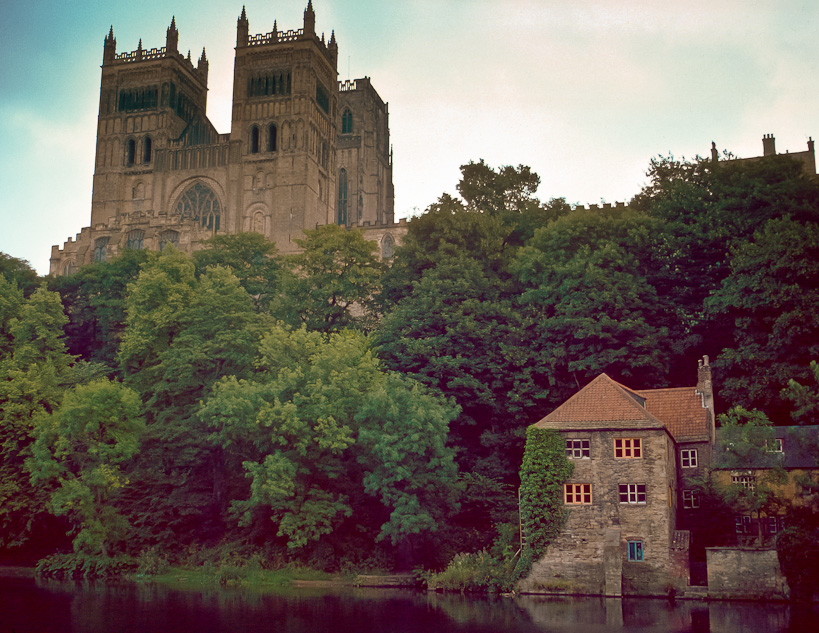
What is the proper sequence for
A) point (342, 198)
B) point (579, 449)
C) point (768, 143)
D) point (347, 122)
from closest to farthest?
point (579, 449), point (768, 143), point (342, 198), point (347, 122)

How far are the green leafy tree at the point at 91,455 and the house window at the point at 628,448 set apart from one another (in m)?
22.1

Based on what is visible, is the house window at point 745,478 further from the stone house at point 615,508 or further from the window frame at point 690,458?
the stone house at point 615,508

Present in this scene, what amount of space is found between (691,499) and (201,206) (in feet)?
269

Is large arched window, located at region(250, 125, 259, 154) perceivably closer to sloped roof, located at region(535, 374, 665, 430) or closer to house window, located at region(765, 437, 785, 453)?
sloped roof, located at region(535, 374, 665, 430)

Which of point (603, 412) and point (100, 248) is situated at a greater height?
point (100, 248)

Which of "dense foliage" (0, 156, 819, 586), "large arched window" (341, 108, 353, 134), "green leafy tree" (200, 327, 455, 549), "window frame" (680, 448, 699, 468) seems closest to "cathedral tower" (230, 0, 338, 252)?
"large arched window" (341, 108, 353, 134)

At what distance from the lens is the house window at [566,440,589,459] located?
36716 mm

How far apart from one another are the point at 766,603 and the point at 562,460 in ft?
28.8

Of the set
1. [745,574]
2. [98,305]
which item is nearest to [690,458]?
[745,574]

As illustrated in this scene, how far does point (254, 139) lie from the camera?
109625 mm

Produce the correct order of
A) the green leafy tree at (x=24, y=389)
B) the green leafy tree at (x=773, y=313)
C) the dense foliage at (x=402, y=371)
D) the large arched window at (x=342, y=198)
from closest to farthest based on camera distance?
1. the dense foliage at (x=402, y=371)
2. the green leafy tree at (x=773, y=313)
3. the green leafy tree at (x=24, y=389)
4. the large arched window at (x=342, y=198)

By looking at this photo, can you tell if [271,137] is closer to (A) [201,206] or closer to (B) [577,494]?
(A) [201,206]

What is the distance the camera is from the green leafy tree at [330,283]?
174ft

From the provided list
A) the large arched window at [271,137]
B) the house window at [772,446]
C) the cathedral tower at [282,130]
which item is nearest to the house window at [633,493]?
the house window at [772,446]
